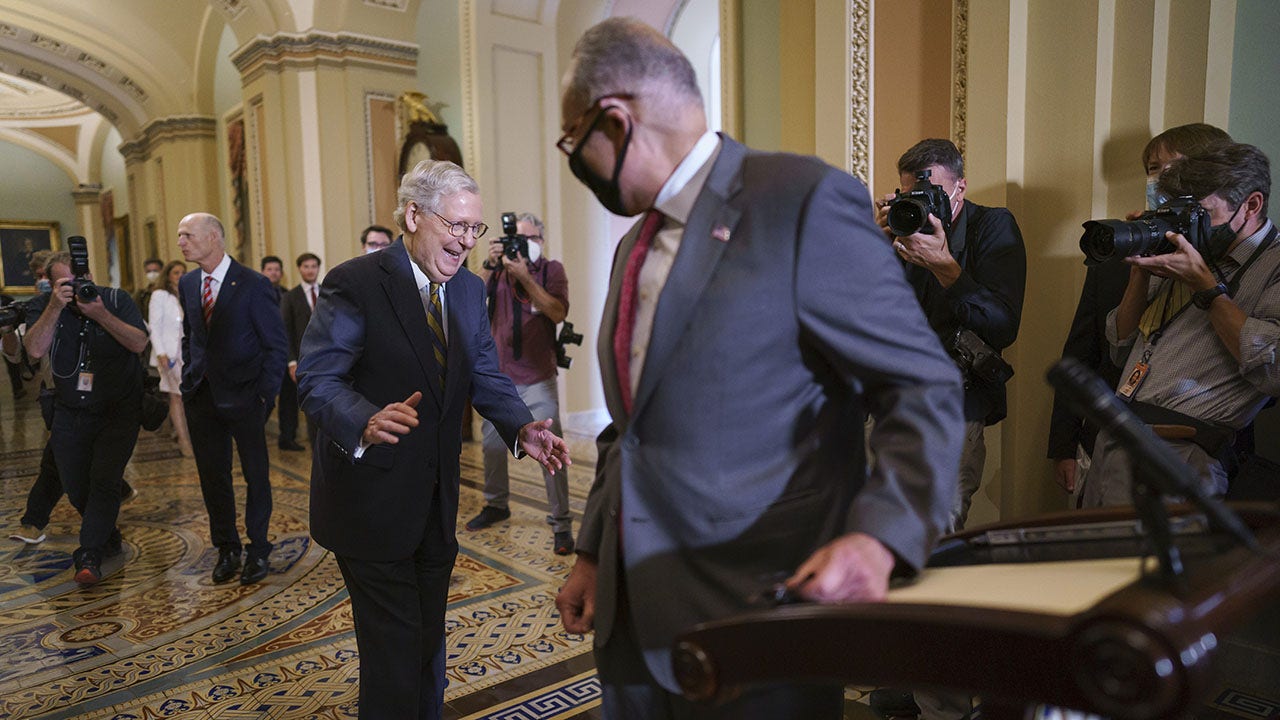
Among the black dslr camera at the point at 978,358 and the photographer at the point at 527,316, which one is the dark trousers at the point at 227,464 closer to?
the photographer at the point at 527,316

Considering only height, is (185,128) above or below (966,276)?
above

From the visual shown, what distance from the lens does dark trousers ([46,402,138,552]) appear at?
415cm

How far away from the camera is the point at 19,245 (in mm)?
19406

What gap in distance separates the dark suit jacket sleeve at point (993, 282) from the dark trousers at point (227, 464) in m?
3.17

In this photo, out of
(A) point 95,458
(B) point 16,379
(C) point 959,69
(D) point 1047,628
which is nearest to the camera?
(D) point 1047,628

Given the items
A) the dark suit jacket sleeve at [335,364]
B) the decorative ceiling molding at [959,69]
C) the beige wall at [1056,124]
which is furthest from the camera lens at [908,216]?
the dark suit jacket sleeve at [335,364]

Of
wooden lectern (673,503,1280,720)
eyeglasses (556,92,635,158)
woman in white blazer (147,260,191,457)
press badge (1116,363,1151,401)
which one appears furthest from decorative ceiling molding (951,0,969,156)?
woman in white blazer (147,260,191,457)

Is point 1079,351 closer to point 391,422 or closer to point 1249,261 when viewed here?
point 1249,261

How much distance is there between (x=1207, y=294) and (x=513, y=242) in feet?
10.3

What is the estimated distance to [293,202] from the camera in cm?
852

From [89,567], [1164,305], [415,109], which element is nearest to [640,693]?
[1164,305]

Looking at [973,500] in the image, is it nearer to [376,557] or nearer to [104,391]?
[376,557]

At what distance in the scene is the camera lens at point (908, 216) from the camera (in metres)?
2.34

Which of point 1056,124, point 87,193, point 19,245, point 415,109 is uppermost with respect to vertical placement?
point 87,193
